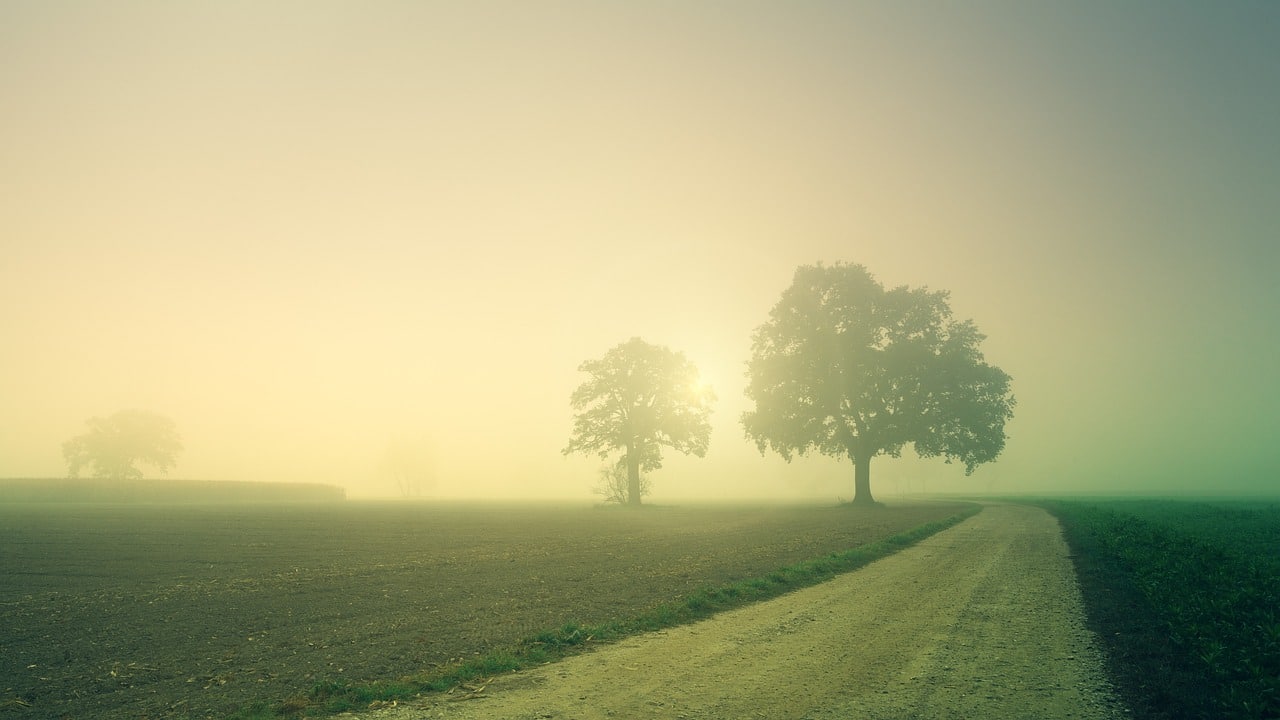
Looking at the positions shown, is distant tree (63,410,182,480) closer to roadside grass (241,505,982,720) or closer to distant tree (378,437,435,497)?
distant tree (378,437,435,497)

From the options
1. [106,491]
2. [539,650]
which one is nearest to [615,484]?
[539,650]

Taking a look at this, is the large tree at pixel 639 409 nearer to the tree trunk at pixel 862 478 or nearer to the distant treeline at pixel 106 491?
the tree trunk at pixel 862 478

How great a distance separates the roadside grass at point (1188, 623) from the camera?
7.24 m

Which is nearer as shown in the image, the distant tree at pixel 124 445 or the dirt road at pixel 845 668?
→ the dirt road at pixel 845 668

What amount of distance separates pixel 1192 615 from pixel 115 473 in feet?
465

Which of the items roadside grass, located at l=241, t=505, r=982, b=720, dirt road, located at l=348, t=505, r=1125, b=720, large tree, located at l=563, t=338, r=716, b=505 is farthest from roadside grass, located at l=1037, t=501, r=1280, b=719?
large tree, located at l=563, t=338, r=716, b=505

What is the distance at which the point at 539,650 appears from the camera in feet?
32.2

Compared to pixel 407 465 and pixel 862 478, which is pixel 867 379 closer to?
pixel 862 478

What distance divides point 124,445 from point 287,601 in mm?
126585

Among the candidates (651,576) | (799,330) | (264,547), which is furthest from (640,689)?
(799,330)

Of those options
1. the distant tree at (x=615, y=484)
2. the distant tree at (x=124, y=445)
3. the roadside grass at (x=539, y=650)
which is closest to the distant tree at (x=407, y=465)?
the distant tree at (x=124, y=445)

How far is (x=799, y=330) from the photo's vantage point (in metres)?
52.8

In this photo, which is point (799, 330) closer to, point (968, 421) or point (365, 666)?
point (968, 421)

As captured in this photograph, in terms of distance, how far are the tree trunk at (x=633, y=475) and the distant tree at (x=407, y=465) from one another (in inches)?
4335
